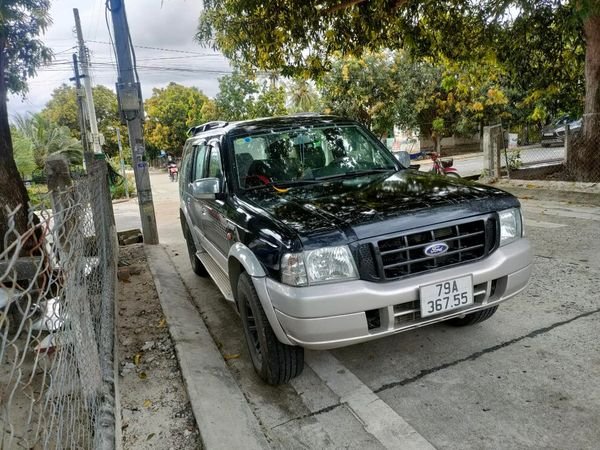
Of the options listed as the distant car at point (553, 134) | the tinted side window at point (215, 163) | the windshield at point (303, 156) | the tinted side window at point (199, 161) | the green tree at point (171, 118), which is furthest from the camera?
the green tree at point (171, 118)

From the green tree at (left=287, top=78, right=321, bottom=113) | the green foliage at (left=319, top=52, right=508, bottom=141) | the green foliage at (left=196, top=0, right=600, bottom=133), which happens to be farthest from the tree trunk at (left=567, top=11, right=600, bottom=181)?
the green tree at (left=287, top=78, right=321, bottom=113)

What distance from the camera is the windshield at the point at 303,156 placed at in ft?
12.2

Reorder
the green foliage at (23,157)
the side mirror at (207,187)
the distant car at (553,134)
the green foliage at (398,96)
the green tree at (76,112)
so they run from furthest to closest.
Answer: the green tree at (76,112)
the green foliage at (398,96)
the distant car at (553,134)
the green foliage at (23,157)
the side mirror at (207,187)

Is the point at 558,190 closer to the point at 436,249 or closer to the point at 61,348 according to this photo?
the point at 436,249

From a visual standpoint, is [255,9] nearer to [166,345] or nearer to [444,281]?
[166,345]

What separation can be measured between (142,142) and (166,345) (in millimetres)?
4789

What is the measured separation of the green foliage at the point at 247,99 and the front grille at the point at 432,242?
65.8 ft

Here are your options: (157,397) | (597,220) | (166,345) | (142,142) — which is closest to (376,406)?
(157,397)

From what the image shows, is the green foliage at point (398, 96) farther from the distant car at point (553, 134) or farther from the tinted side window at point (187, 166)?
the tinted side window at point (187, 166)

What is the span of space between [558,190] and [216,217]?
7140mm

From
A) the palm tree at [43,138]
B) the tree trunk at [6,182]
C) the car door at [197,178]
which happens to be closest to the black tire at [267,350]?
the car door at [197,178]

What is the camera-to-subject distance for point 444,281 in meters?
2.62

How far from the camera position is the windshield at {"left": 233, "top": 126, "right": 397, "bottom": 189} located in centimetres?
373

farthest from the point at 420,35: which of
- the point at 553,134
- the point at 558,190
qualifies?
the point at 553,134
